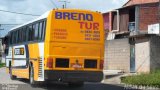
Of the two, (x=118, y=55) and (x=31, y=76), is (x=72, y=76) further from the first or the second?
(x=118, y=55)

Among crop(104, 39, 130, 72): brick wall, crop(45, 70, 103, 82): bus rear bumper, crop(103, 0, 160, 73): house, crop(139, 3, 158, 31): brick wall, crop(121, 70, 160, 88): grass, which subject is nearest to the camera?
crop(45, 70, 103, 82): bus rear bumper

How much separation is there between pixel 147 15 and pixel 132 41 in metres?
9.47

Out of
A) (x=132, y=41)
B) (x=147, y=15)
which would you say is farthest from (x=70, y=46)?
(x=147, y=15)

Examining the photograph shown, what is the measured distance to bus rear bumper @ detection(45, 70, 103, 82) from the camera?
18547 millimetres

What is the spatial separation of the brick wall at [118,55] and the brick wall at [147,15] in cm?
638

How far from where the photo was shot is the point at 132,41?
3384cm

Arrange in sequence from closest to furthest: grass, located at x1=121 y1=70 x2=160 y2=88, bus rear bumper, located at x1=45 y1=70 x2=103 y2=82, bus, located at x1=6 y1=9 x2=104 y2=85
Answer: bus rear bumper, located at x1=45 y1=70 x2=103 y2=82 < bus, located at x1=6 y1=9 x2=104 y2=85 < grass, located at x1=121 y1=70 x2=160 y2=88

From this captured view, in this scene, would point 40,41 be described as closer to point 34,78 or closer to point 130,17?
point 34,78

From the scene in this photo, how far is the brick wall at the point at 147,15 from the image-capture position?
42.1 metres

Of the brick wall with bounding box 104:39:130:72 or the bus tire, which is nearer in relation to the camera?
the bus tire

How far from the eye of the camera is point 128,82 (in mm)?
25250

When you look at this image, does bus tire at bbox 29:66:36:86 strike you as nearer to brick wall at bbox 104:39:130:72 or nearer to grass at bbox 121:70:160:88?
grass at bbox 121:70:160:88

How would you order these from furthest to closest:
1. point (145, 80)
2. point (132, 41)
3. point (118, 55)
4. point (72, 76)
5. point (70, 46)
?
point (118, 55), point (132, 41), point (145, 80), point (70, 46), point (72, 76)

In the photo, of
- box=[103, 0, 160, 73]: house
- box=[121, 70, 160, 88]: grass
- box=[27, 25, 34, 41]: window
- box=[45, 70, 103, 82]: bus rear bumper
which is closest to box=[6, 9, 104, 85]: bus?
box=[45, 70, 103, 82]: bus rear bumper
